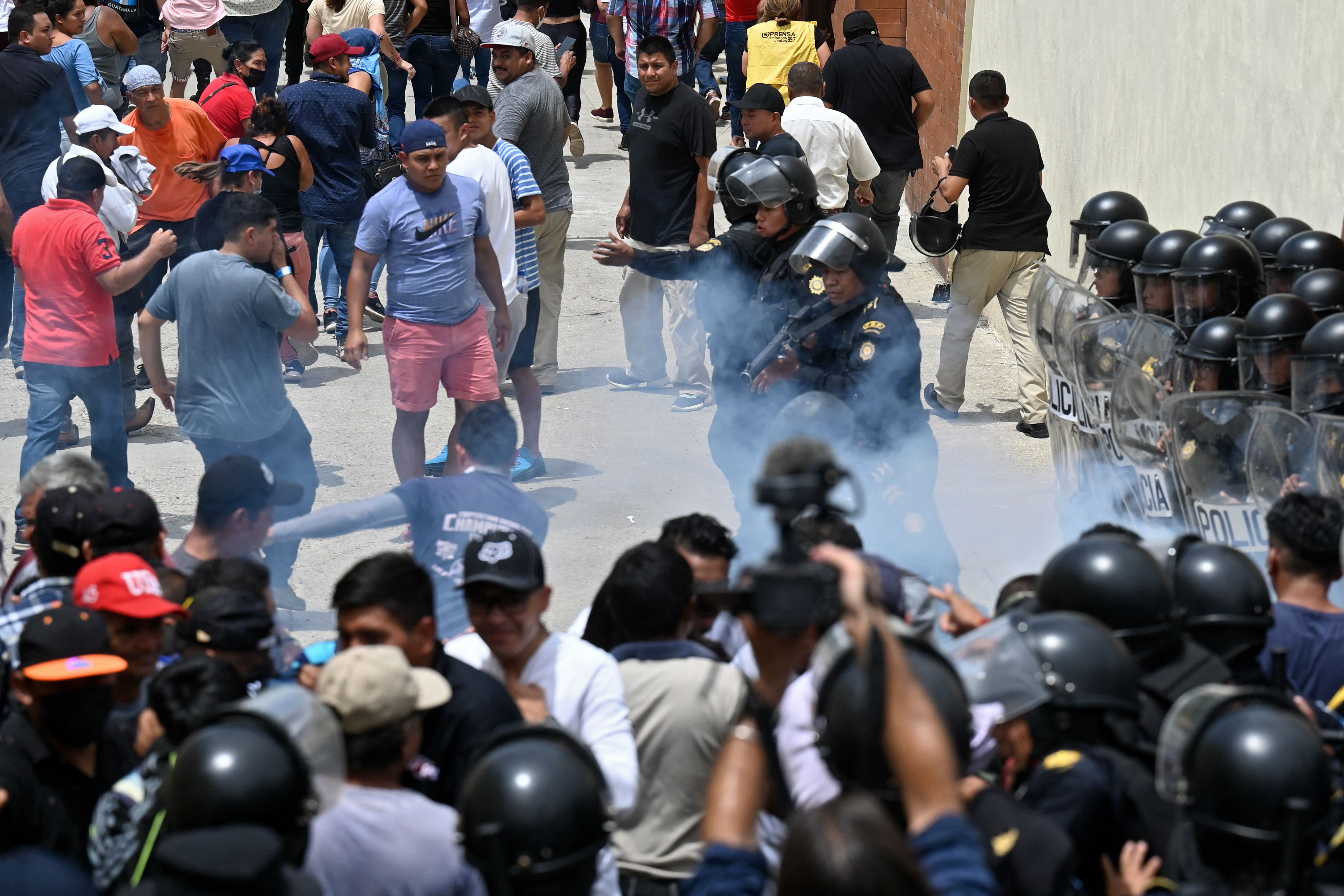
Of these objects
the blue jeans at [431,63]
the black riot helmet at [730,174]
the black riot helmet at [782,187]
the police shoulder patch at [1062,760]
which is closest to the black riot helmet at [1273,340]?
the black riot helmet at [782,187]

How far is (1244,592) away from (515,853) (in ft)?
5.86

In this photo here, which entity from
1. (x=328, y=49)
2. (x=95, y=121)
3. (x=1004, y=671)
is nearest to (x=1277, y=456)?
(x=1004, y=671)

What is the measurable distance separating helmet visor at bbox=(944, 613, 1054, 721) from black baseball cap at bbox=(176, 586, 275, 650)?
150 cm

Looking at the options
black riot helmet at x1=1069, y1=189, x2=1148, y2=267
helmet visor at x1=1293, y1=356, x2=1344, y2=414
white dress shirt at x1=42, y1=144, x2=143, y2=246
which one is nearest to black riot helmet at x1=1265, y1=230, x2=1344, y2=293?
helmet visor at x1=1293, y1=356, x2=1344, y2=414

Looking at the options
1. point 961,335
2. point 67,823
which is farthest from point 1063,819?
point 961,335

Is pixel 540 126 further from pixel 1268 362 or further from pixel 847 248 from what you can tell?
pixel 1268 362

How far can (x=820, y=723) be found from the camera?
7.41 feet

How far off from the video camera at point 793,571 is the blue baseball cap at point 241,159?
5.43m

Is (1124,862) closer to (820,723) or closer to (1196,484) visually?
(820,723)

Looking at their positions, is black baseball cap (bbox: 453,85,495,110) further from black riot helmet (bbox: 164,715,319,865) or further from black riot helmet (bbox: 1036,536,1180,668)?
black riot helmet (bbox: 164,715,319,865)

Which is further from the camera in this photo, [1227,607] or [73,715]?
[1227,607]

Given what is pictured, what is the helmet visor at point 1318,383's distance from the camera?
4746 millimetres

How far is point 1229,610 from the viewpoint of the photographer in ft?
10.6

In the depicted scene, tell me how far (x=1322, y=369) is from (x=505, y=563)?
287 centimetres
